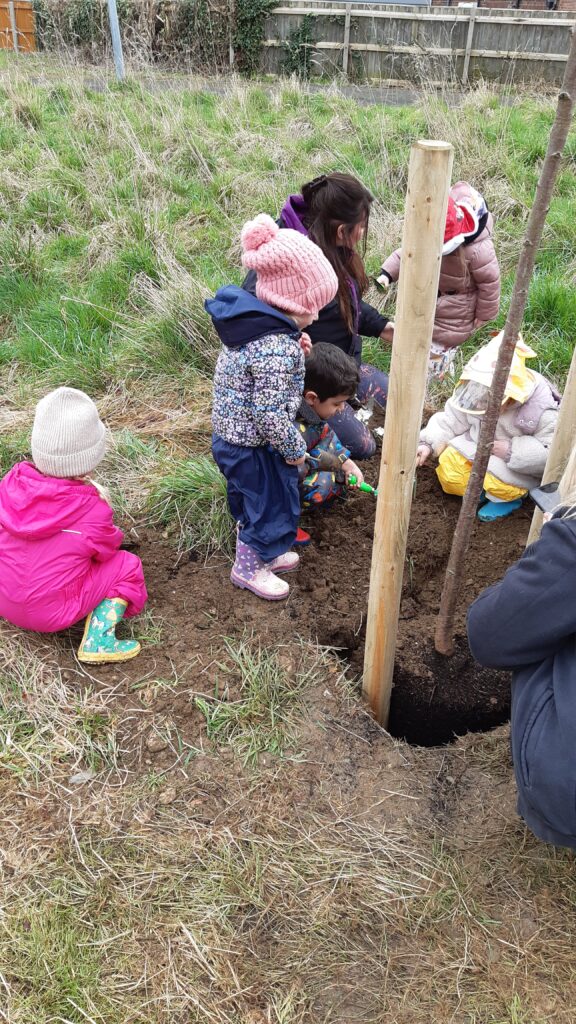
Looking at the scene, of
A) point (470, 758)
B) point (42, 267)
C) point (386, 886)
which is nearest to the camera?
point (386, 886)

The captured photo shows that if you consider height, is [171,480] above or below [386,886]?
above

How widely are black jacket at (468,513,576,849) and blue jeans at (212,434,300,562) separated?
1.00 meters

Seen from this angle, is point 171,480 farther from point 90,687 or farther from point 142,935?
point 142,935

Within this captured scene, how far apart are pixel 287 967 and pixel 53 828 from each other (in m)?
0.71

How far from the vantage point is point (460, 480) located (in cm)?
321

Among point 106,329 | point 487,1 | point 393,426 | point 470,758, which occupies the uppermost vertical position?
point 487,1

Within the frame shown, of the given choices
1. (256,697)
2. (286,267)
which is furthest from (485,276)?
(256,697)

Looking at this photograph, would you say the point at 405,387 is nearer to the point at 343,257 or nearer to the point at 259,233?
the point at 259,233

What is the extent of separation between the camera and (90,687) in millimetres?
2355

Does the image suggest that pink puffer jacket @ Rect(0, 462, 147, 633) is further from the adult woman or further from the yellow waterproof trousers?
the yellow waterproof trousers

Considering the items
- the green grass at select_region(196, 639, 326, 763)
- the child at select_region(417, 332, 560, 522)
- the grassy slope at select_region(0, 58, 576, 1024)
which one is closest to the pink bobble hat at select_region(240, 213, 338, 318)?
the child at select_region(417, 332, 560, 522)

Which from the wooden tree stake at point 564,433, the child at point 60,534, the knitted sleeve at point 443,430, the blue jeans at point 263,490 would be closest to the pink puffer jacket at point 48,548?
the child at point 60,534

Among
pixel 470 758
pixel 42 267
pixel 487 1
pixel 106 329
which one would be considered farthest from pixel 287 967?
pixel 487 1

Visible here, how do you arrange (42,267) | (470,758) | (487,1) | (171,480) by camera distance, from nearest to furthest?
(470,758)
(171,480)
(42,267)
(487,1)
